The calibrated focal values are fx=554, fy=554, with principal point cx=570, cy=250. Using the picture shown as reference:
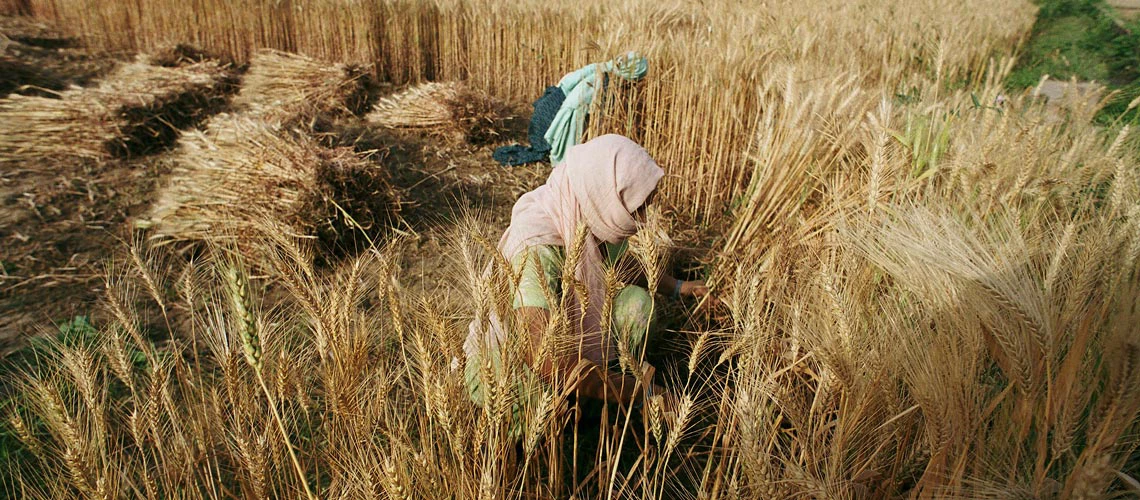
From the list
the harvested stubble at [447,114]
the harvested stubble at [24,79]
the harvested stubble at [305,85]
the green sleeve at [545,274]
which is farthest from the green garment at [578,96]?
the harvested stubble at [24,79]

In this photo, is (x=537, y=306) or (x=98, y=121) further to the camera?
(x=98, y=121)

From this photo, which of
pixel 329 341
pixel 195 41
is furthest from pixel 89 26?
pixel 329 341

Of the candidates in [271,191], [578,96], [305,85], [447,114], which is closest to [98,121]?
[305,85]

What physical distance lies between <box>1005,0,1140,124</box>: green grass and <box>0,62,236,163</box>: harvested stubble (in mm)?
7465

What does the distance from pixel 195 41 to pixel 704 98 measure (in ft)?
21.9

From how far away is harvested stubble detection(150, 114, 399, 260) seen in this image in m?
2.85

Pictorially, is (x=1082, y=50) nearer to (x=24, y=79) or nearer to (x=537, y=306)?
(x=537, y=306)

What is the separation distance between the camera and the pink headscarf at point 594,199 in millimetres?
1798

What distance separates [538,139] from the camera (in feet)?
14.0

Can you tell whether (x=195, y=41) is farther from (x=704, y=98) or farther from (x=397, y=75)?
(x=704, y=98)

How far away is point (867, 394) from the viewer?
875 millimetres

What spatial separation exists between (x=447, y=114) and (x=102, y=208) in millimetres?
2223

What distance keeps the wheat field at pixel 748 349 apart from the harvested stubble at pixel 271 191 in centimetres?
32

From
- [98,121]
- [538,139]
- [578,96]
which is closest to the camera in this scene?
[578,96]
